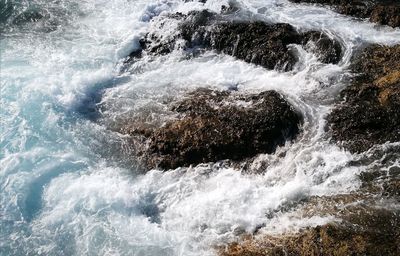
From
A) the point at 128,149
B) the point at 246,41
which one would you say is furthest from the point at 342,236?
the point at 246,41

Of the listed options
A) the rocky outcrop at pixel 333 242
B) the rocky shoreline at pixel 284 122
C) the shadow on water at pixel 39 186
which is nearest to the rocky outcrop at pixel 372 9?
the rocky shoreline at pixel 284 122

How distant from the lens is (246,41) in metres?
14.4

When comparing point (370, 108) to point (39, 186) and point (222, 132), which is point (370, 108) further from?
point (39, 186)

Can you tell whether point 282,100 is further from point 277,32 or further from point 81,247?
point 81,247

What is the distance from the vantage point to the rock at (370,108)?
10.7 meters

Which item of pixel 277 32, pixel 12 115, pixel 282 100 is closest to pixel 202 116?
pixel 282 100

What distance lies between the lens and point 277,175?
34.4 ft

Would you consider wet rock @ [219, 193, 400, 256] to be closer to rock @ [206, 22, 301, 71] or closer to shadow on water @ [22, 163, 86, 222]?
shadow on water @ [22, 163, 86, 222]

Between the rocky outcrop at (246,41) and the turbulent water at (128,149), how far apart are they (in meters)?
0.36

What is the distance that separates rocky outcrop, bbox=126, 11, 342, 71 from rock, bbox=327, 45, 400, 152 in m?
1.44

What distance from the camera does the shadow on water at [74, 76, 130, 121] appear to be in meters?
13.5

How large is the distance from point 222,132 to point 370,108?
13.0 feet

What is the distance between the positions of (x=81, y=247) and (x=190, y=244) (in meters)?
2.67

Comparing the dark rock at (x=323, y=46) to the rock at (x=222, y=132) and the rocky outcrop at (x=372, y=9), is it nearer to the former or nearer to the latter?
the rocky outcrop at (x=372, y=9)
